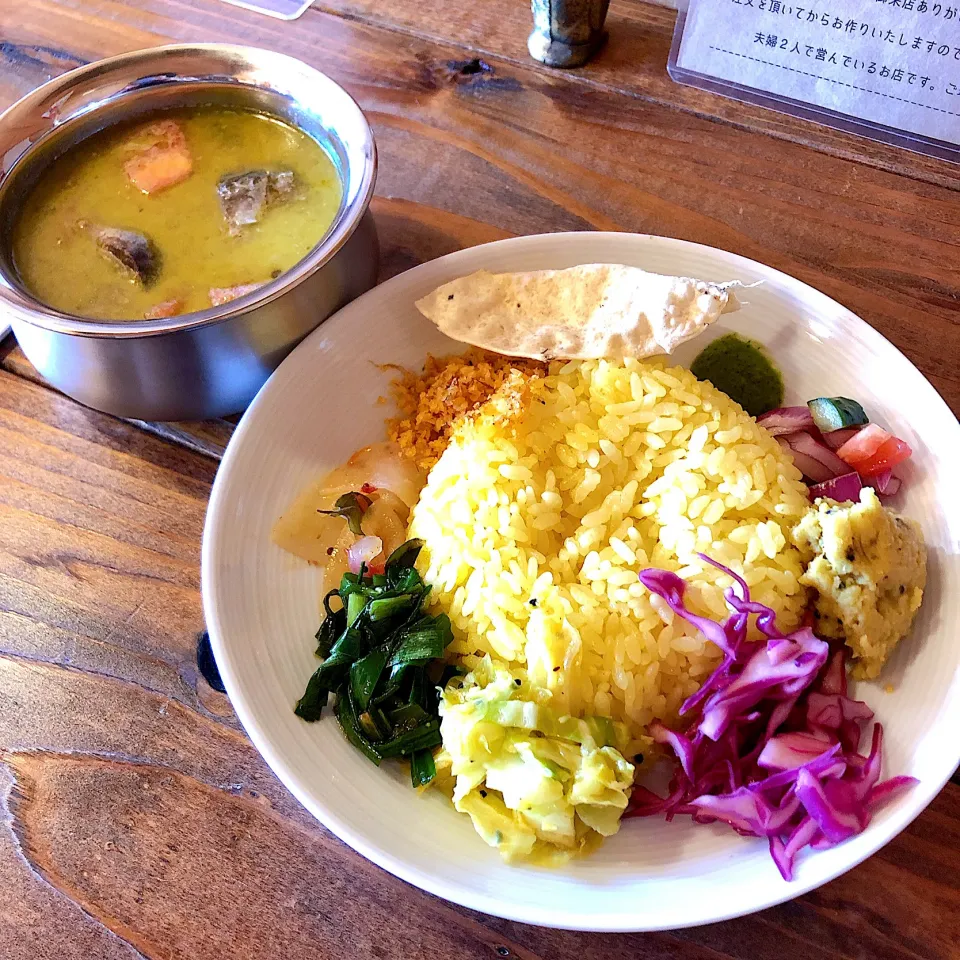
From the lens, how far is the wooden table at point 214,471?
1639mm

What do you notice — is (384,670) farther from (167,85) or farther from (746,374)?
(167,85)

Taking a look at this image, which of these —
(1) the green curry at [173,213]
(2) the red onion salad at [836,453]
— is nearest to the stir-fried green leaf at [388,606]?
(1) the green curry at [173,213]

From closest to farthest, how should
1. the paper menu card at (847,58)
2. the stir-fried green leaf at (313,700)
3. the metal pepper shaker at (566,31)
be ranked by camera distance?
the stir-fried green leaf at (313,700) < the paper menu card at (847,58) < the metal pepper shaker at (566,31)

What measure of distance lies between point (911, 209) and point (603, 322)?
1244 millimetres

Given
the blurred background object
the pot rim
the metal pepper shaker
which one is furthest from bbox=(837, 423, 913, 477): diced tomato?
the blurred background object

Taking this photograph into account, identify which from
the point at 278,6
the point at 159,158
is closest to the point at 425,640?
the point at 159,158

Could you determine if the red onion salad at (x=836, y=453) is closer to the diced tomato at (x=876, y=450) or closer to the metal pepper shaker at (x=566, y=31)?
the diced tomato at (x=876, y=450)

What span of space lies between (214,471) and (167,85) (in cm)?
109

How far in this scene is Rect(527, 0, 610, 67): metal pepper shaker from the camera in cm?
285

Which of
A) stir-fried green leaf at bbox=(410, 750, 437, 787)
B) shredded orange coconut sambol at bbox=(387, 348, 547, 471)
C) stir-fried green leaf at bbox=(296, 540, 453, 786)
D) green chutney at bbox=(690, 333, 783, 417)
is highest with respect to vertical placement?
green chutney at bbox=(690, 333, 783, 417)

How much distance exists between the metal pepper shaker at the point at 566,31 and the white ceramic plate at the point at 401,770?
1.09 m

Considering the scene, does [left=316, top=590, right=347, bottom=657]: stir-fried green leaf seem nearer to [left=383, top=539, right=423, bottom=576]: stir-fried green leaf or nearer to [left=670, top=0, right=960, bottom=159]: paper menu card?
[left=383, top=539, right=423, bottom=576]: stir-fried green leaf

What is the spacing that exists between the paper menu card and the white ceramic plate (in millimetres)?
819

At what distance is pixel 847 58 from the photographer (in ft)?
8.11
